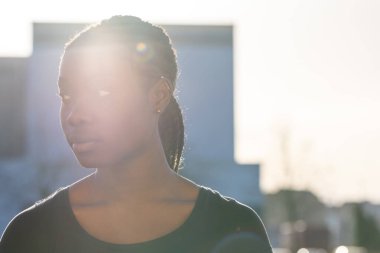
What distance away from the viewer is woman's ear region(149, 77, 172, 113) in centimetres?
313

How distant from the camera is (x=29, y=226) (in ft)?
10.3

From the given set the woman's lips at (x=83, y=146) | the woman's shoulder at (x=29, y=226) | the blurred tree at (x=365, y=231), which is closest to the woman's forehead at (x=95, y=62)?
the woman's lips at (x=83, y=146)

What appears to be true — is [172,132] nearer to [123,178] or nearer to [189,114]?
[123,178]

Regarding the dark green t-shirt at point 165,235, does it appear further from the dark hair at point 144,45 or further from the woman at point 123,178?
the dark hair at point 144,45

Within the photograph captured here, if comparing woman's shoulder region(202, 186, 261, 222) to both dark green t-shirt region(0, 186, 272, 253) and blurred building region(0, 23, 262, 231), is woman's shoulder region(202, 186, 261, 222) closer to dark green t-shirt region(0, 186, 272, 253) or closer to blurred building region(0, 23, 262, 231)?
dark green t-shirt region(0, 186, 272, 253)

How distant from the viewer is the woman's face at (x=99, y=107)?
298 cm

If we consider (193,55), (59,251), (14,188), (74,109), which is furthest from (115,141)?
(193,55)

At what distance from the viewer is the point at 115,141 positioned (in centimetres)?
302

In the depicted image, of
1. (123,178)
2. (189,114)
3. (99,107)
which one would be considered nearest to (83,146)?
(99,107)

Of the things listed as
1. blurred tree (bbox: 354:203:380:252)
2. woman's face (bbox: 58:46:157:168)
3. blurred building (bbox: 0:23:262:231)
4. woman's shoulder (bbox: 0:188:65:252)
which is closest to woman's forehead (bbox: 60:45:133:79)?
woman's face (bbox: 58:46:157:168)

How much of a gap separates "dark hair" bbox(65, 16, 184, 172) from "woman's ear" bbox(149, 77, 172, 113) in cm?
2

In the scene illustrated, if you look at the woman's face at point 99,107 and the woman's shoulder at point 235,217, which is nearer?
the woman's face at point 99,107

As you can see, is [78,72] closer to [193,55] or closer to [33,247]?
[33,247]

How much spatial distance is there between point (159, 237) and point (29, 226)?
0.37 metres
